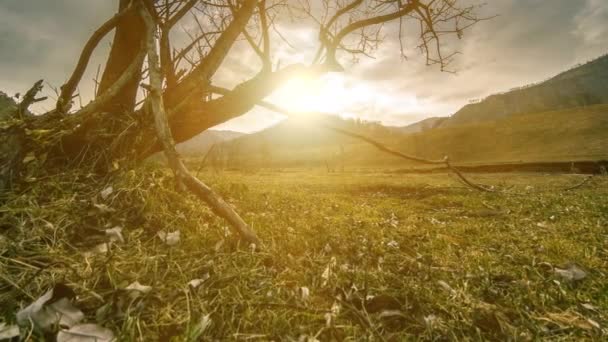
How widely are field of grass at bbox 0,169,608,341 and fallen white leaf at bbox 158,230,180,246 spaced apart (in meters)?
0.06

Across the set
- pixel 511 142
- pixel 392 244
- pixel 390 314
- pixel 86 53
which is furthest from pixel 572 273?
pixel 511 142

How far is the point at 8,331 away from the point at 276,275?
1.63 meters

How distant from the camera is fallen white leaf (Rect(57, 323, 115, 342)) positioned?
1490 mm

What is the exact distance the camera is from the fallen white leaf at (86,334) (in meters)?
1.49

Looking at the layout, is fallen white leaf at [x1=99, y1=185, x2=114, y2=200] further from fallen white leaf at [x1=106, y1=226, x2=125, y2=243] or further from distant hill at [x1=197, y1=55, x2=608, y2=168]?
distant hill at [x1=197, y1=55, x2=608, y2=168]

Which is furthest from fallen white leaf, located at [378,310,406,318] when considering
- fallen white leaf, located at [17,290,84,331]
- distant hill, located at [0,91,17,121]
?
distant hill, located at [0,91,17,121]

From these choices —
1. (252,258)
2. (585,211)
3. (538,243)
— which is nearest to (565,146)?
(585,211)

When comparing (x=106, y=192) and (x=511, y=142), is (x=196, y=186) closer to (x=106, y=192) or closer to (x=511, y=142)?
(x=106, y=192)

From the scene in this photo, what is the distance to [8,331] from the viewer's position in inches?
57.4

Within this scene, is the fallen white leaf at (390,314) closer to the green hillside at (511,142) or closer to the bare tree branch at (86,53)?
the bare tree branch at (86,53)

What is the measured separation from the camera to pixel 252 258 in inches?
105

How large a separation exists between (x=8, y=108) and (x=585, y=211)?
35.9 ft

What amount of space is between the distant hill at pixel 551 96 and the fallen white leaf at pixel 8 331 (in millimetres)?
167556

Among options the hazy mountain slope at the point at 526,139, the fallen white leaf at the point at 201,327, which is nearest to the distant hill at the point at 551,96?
the hazy mountain slope at the point at 526,139
